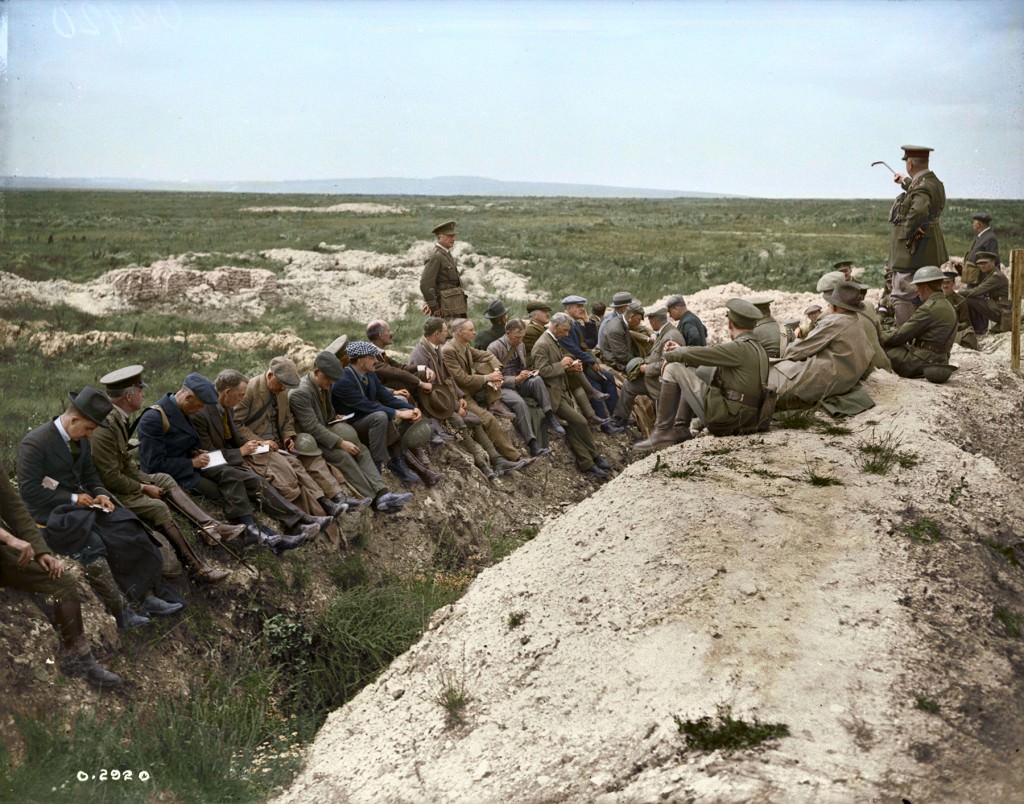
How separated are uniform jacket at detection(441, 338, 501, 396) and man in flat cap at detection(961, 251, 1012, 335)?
8855 mm

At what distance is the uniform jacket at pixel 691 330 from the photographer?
13969 mm

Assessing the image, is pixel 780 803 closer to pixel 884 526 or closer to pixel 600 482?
pixel 884 526

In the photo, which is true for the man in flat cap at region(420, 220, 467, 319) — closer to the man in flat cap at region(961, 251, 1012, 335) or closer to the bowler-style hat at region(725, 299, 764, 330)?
the bowler-style hat at region(725, 299, 764, 330)

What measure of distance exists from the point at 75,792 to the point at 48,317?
1890cm

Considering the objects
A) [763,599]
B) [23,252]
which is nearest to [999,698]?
[763,599]

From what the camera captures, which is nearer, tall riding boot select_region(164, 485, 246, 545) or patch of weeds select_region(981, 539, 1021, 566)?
tall riding boot select_region(164, 485, 246, 545)

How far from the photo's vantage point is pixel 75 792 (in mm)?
6820

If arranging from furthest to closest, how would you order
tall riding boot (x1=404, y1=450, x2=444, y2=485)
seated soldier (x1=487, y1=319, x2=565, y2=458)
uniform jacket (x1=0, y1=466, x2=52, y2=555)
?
seated soldier (x1=487, y1=319, x2=565, y2=458)
tall riding boot (x1=404, y1=450, x2=444, y2=485)
uniform jacket (x1=0, y1=466, x2=52, y2=555)

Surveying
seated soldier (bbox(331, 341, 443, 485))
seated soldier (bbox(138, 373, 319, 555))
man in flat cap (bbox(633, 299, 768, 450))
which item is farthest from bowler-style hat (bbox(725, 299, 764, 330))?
seated soldier (bbox(138, 373, 319, 555))

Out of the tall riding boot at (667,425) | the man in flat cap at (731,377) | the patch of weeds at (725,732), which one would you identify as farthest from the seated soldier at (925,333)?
the patch of weeds at (725,732)

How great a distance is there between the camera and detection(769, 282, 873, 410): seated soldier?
1207 centimetres

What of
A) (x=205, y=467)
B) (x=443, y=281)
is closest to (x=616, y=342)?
(x=443, y=281)

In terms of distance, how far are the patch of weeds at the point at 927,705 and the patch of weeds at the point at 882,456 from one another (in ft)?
10.9

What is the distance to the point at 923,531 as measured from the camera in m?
9.20
